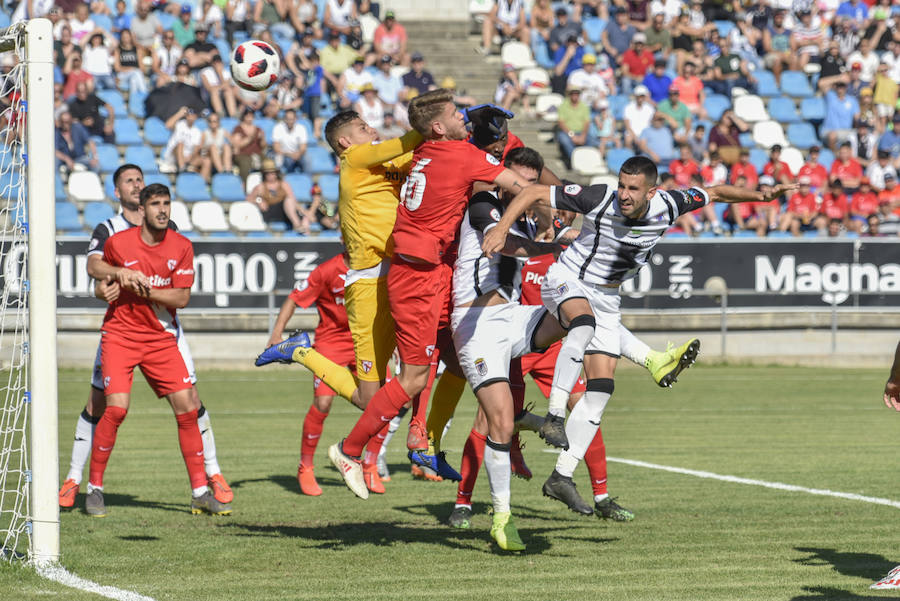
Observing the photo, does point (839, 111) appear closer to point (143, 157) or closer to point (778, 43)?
point (778, 43)

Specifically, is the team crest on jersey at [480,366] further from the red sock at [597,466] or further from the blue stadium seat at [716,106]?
the blue stadium seat at [716,106]

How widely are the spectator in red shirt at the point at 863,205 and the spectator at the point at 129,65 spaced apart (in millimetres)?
13727

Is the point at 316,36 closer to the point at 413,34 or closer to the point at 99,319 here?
the point at 413,34

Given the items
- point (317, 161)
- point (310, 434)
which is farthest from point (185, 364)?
point (317, 161)

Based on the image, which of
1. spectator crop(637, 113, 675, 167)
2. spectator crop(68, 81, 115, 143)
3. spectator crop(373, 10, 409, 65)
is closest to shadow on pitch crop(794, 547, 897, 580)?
spectator crop(68, 81, 115, 143)

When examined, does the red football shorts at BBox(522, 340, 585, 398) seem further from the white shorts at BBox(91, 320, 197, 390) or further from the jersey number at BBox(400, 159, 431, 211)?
the white shorts at BBox(91, 320, 197, 390)

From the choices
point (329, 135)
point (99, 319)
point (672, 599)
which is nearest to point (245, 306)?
point (99, 319)

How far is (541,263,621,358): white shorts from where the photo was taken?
8.44m

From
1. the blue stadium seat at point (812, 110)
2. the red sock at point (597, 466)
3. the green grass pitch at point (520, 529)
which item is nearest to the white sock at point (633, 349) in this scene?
the red sock at point (597, 466)

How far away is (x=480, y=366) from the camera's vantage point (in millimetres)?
7961

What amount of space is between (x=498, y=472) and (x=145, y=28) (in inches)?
742

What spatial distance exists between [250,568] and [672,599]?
7.83 ft

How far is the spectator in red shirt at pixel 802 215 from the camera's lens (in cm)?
2458

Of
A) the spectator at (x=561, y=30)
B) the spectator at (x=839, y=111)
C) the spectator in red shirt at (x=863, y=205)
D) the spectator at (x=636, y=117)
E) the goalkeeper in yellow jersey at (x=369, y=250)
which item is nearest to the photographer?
the goalkeeper in yellow jersey at (x=369, y=250)
